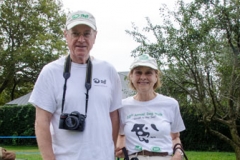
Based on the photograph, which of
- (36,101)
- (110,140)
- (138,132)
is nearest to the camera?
(36,101)

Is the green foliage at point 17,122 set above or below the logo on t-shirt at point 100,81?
above

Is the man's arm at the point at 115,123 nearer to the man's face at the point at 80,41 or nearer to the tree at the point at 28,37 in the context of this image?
the man's face at the point at 80,41

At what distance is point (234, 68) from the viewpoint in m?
10.1

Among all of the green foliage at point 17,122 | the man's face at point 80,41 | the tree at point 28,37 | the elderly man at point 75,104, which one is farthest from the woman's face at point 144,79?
the tree at point 28,37

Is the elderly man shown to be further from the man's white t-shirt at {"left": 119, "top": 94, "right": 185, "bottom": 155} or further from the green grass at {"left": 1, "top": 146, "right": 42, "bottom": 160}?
the green grass at {"left": 1, "top": 146, "right": 42, "bottom": 160}

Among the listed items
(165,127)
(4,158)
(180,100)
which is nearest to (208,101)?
(180,100)

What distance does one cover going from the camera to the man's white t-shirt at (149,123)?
3.23m

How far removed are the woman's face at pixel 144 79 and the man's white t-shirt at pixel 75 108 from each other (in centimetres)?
63

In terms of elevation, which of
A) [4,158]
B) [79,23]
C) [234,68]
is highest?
[234,68]

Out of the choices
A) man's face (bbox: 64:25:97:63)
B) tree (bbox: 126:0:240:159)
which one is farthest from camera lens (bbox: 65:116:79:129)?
tree (bbox: 126:0:240:159)

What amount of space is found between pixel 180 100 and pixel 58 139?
9543 millimetres

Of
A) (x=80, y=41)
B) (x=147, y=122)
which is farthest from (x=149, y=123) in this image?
(x=80, y=41)

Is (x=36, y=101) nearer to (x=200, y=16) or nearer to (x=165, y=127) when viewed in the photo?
(x=165, y=127)

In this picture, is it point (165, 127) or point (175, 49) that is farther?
point (175, 49)
